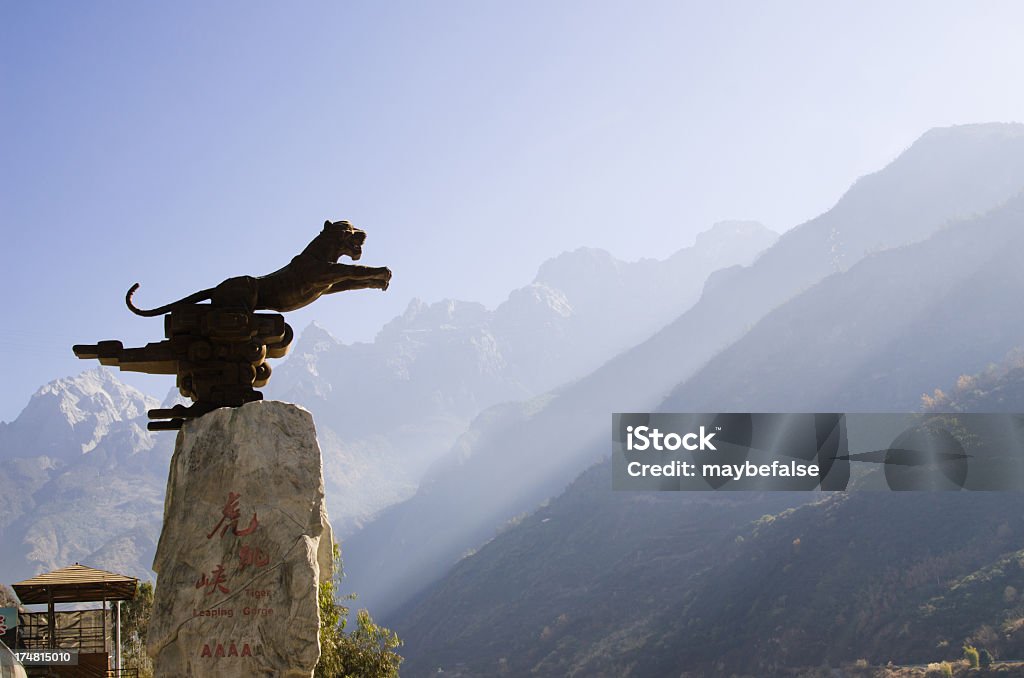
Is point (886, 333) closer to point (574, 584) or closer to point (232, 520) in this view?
point (574, 584)

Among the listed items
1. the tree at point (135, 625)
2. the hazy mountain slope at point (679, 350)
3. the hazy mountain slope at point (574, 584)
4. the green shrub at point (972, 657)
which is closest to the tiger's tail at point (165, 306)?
the tree at point (135, 625)

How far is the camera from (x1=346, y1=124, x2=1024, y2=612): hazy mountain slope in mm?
134250

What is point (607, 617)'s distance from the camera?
6825 cm

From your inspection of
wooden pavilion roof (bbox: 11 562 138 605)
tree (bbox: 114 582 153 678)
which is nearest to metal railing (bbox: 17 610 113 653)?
wooden pavilion roof (bbox: 11 562 138 605)

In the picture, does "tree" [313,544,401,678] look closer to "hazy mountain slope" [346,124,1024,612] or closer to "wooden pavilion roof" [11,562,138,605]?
"wooden pavilion roof" [11,562,138,605]

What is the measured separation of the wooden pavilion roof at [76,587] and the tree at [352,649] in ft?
14.8

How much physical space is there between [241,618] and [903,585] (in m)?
51.7

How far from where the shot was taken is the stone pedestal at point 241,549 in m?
6.97

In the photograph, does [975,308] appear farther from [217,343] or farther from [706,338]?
[217,343]

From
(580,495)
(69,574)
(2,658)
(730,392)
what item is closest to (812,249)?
(730,392)

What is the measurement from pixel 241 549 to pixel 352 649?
10.8 meters

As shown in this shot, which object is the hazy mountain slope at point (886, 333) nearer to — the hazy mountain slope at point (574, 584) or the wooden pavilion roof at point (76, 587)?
the hazy mountain slope at point (574, 584)

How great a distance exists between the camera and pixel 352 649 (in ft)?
56.3

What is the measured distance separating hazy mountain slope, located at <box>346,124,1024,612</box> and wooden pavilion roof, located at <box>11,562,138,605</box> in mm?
108559
